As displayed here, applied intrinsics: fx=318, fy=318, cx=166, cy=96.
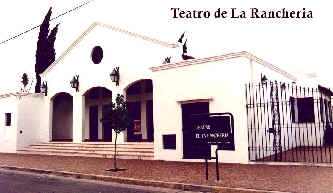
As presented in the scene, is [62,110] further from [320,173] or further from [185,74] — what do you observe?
[320,173]

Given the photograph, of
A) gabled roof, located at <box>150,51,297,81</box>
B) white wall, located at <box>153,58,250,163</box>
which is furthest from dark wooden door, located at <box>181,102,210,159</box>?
gabled roof, located at <box>150,51,297,81</box>

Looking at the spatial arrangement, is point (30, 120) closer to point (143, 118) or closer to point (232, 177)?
point (143, 118)

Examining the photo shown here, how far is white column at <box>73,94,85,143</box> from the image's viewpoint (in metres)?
18.3

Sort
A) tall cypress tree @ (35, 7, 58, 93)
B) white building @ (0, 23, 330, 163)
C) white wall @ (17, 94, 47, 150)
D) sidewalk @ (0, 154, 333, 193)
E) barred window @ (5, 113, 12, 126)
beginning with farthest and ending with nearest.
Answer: tall cypress tree @ (35, 7, 58, 93) < barred window @ (5, 113, 12, 126) < white wall @ (17, 94, 47, 150) < white building @ (0, 23, 330, 163) < sidewalk @ (0, 154, 333, 193)

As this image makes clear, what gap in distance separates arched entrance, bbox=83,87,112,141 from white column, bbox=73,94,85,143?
2.58m

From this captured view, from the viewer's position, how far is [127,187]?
27.2 ft

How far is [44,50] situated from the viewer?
25.3 meters

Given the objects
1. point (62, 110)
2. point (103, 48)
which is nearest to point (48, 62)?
point (62, 110)

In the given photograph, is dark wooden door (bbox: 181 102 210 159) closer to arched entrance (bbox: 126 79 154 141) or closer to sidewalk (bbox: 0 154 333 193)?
sidewalk (bbox: 0 154 333 193)

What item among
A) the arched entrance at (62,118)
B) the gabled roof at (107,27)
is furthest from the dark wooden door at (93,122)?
the gabled roof at (107,27)

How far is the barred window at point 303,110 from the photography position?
58.6ft

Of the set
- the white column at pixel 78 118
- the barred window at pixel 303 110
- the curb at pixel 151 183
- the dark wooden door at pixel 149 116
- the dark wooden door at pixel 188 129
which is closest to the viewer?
the curb at pixel 151 183

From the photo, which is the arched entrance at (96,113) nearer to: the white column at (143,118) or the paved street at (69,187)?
the white column at (143,118)

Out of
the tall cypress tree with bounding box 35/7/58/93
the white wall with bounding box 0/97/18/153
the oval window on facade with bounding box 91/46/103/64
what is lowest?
the white wall with bounding box 0/97/18/153
